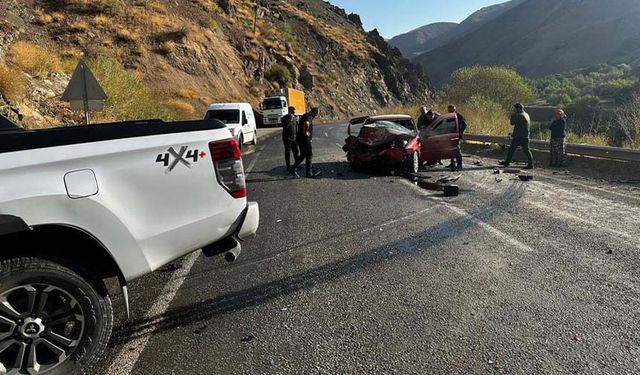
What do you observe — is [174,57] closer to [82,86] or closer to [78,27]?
[78,27]

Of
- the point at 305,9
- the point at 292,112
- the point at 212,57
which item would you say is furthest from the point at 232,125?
the point at 305,9

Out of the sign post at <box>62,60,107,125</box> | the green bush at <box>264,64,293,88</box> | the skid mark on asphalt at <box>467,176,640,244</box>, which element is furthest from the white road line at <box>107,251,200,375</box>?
the green bush at <box>264,64,293,88</box>

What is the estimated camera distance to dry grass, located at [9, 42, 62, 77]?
17312 mm

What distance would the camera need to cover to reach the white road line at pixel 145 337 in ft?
9.64

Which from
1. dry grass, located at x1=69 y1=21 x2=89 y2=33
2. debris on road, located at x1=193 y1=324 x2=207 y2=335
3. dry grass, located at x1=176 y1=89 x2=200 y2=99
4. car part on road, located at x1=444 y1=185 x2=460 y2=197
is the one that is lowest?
car part on road, located at x1=444 y1=185 x2=460 y2=197

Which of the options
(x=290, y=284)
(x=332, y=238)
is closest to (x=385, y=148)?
(x=332, y=238)

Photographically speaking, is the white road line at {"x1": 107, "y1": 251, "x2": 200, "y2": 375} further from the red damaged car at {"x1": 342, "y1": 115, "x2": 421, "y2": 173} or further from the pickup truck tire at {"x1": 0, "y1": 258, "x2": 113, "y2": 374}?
the red damaged car at {"x1": 342, "y1": 115, "x2": 421, "y2": 173}

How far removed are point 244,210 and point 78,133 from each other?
1228mm

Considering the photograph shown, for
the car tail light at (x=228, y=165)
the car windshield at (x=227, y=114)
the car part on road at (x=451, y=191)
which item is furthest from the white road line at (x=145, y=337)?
the car windshield at (x=227, y=114)

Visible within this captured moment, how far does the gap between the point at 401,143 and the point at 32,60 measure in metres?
14.9

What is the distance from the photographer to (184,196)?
121 inches

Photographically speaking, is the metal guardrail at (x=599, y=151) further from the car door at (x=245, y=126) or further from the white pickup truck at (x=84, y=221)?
the white pickup truck at (x=84, y=221)

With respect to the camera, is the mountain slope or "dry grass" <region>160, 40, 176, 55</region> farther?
the mountain slope

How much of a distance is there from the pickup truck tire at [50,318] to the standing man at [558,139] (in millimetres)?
12830
